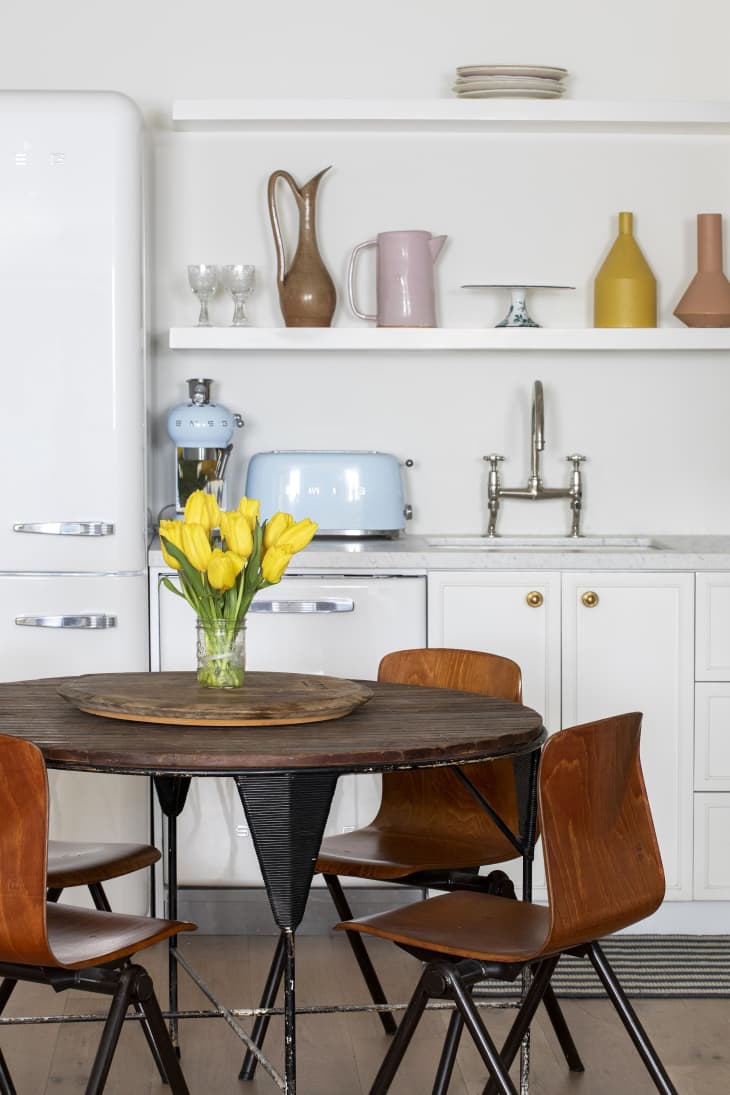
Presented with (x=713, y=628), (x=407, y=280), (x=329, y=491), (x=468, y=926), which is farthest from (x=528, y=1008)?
(x=407, y=280)

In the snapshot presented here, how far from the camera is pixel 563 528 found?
4.06m

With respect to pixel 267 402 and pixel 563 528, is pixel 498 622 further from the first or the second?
pixel 267 402

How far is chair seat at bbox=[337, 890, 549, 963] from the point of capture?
1.97 metres

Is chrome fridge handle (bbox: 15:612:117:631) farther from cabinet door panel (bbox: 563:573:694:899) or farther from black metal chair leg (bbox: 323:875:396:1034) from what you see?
cabinet door panel (bbox: 563:573:694:899)

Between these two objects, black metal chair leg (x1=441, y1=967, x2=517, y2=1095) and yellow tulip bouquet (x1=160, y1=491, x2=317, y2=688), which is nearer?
black metal chair leg (x1=441, y1=967, x2=517, y2=1095)

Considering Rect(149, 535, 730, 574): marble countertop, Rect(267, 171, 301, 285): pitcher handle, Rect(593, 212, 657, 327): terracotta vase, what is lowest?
Rect(149, 535, 730, 574): marble countertop

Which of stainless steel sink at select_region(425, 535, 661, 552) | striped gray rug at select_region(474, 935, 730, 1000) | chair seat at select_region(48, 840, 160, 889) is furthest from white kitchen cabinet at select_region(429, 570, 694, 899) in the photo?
chair seat at select_region(48, 840, 160, 889)

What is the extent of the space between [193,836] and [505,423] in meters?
1.45

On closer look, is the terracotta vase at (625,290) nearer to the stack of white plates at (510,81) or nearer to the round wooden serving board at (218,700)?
the stack of white plates at (510,81)

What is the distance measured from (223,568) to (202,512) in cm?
11

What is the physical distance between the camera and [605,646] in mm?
3469

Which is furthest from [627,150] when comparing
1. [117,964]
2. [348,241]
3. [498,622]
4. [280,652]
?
[117,964]

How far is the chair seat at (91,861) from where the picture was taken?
240 cm

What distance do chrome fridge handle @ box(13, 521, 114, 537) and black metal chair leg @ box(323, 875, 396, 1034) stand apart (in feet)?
3.63
